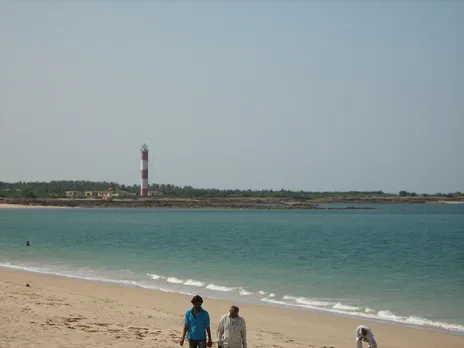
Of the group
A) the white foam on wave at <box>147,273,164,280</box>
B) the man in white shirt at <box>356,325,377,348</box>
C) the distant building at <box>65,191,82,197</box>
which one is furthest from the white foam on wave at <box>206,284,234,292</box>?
the distant building at <box>65,191,82,197</box>

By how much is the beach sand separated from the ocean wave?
3.47 feet

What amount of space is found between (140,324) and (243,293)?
724cm

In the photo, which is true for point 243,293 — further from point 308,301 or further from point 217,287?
point 308,301

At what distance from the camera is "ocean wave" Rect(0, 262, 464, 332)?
55.8 ft

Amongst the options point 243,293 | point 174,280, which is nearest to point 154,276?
point 174,280

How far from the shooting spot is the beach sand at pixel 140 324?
12305mm

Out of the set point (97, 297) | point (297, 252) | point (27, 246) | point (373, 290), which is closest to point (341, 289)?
point (373, 290)

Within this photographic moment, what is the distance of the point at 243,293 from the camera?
21.2 metres

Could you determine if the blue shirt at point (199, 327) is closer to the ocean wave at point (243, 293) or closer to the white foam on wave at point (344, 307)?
the ocean wave at point (243, 293)

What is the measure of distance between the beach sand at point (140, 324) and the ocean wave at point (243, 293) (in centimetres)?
106

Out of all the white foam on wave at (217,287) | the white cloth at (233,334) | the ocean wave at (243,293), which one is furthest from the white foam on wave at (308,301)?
the white cloth at (233,334)

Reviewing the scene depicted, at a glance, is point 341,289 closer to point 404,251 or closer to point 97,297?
point 97,297

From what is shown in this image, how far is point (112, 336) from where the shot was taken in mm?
12617

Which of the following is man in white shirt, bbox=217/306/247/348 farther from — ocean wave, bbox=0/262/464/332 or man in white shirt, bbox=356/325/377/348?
ocean wave, bbox=0/262/464/332
